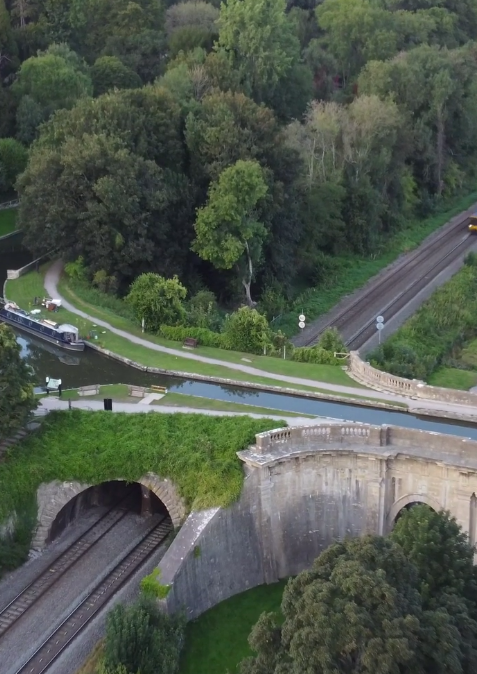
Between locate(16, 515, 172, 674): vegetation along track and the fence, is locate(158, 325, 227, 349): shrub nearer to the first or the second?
the fence

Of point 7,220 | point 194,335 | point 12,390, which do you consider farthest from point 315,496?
point 7,220

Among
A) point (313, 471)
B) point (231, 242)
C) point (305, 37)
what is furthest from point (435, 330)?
point (305, 37)

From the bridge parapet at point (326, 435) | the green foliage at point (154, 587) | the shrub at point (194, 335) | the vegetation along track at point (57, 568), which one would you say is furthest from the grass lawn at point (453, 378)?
the green foliage at point (154, 587)

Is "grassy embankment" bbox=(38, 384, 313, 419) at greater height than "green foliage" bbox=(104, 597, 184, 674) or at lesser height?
greater

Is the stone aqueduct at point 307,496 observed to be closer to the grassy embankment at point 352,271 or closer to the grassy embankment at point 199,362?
the grassy embankment at point 199,362

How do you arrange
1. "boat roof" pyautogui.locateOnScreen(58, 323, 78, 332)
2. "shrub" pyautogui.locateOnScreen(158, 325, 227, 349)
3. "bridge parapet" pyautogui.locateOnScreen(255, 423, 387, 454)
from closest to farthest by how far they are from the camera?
"bridge parapet" pyautogui.locateOnScreen(255, 423, 387, 454) → "shrub" pyautogui.locateOnScreen(158, 325, 227, 349) → "boat roof" pyautogui.locateOnScreen(58, 323, 78, 332)

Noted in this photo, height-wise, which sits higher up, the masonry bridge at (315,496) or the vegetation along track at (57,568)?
the masonry bridge at (315,496)

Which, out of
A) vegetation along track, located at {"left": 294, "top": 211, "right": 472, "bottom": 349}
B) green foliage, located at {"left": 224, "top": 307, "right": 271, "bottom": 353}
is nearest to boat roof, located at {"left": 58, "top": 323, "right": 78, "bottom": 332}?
green foliage, located at {"left": 224, "top": 307, "right": 271, "bottom": 353}
